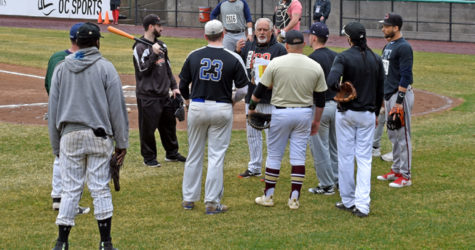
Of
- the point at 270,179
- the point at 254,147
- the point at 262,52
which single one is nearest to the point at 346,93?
the point at 270,179

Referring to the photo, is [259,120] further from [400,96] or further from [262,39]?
[400,96]

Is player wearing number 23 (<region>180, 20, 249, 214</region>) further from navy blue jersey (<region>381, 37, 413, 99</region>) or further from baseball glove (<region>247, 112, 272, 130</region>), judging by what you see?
navy blue jersey (<region>381, 37, 413, 99</region>)

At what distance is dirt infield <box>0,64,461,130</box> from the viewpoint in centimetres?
1400

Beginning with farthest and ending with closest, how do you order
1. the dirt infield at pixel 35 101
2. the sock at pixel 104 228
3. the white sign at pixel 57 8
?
the white sign at pixel 57 8, the dirt infield at pixel 35 101, the sock at pixel 104 228

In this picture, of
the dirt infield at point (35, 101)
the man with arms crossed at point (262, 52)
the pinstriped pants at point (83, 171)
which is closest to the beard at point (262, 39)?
the man with arms crossed at point (262, 52)

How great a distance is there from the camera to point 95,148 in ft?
21.2

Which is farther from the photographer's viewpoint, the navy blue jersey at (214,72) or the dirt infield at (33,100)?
the dirt infield at (33,100)

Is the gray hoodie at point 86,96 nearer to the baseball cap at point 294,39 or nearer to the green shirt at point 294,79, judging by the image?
the green shirt at point 294,79

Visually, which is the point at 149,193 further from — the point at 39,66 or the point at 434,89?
the point at 39,66

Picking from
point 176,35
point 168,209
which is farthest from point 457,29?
point 168,209

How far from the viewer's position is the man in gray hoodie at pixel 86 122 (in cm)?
640

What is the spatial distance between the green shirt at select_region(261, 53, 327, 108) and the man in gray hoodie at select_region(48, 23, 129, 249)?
2.04m

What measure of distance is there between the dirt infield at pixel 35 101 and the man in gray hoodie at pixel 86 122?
680 cm

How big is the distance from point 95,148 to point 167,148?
431cm
